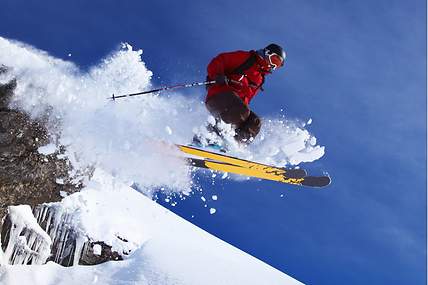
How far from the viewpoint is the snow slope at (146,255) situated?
48.9ft

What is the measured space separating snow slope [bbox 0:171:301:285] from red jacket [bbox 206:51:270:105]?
613 cm

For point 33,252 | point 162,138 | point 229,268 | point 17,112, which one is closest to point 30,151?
point 17,112

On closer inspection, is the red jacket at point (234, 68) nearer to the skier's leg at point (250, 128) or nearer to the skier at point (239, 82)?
the skier at point (239, 82)

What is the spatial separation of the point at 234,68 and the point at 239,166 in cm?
216

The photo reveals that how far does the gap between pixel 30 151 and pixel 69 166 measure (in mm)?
772

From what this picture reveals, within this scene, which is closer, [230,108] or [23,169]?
[230,108]

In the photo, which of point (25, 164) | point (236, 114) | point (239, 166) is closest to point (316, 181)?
point (239, 166)

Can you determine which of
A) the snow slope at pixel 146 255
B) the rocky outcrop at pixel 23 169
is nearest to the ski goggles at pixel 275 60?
the rocky outcrop at pixel 23 169

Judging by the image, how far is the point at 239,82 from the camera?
778cm

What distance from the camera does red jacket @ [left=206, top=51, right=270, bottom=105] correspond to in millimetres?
7725

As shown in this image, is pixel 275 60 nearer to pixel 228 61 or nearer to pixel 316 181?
pixel 228 61

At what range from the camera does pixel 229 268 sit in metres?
19.2

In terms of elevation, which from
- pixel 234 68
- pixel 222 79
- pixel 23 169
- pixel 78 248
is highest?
pixel 234 68

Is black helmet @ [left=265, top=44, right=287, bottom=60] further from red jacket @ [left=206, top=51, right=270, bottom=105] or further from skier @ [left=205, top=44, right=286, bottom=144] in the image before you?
red jacket @ [left=206, top=51, right=270, bottom=105]
